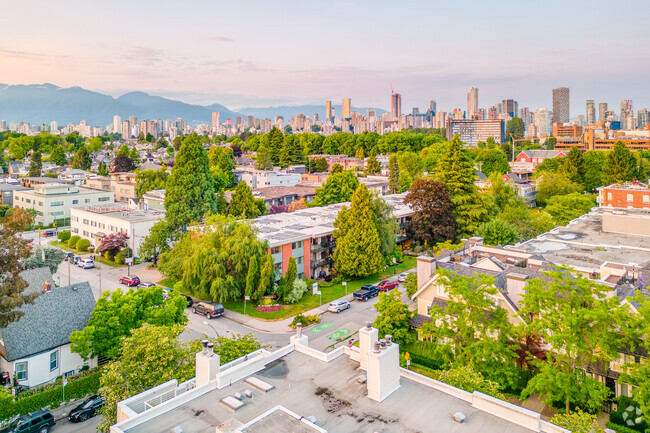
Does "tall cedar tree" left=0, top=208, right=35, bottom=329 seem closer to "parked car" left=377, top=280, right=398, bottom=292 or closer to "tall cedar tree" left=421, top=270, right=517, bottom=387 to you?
"tall cedar tree" left=421, top=270, right=517, bottom=387

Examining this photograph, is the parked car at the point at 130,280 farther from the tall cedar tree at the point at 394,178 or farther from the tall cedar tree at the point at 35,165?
the tall cedar tree at the point at 35,165

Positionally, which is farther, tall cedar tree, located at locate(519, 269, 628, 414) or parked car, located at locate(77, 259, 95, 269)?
parked car, located at locate(77, 259, 95, 269)

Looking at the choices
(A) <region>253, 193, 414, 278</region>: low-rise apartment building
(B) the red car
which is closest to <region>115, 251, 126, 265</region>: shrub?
(A) <region>253, 193, 414, 278</region>: low-rise apartment building

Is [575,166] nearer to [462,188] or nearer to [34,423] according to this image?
[462,188]

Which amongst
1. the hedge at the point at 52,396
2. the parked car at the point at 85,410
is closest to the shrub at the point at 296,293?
the hedge at the point at 52,396

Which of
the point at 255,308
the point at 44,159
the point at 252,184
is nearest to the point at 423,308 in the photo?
the point at 255,308
